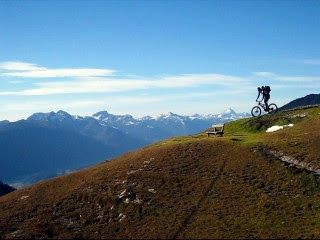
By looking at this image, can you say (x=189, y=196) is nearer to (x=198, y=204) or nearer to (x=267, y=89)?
(x=198, y=204)

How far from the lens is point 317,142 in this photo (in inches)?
2288

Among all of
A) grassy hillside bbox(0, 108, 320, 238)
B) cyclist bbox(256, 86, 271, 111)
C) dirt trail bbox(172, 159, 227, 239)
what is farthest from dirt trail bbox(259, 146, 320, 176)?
cyclist bbox(256, 86, 271, 111)

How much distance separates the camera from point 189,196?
48.9 m

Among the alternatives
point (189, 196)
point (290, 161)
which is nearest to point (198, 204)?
point (189, 196)

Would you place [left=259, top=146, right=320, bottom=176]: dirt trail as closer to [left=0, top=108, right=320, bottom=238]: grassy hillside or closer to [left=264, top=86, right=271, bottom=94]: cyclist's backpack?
[left=0, top=108, right=320, bottom=238]: grassy hillside

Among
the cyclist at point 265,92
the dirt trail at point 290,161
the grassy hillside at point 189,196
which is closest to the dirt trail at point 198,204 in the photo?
the grassy hillside at point 189,196

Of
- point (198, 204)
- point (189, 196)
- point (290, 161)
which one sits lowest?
point (198, 204)

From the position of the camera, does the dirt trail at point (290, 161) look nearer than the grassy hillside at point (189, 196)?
No

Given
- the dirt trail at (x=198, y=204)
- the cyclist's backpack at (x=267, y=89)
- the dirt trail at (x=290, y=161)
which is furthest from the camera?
the cyclist's backpack at (x=267, y=89)

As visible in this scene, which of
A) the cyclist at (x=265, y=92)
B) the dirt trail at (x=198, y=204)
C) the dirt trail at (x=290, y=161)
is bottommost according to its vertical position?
the dirt trail at (x=198, y=204)

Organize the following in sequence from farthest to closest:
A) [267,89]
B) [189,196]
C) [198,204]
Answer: [267,89] → [189,196] → [198,204]

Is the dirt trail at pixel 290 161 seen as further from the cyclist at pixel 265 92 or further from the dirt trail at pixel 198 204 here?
the cyclist at pixel 265 92

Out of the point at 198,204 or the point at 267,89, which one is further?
the point at 267,89

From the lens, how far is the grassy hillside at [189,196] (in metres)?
41.8
